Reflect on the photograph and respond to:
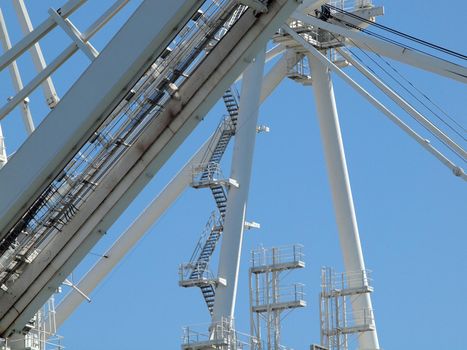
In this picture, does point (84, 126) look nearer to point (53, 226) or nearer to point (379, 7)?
point (53, 226)

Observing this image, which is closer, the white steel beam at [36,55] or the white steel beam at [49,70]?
the white steel beam at [49,70]

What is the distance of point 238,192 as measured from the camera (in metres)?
48.9

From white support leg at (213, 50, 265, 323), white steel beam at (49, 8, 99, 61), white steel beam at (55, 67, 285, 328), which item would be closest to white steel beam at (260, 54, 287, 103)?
white steel beam at (55, 67, 285, 328)

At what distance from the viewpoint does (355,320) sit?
5344 cm

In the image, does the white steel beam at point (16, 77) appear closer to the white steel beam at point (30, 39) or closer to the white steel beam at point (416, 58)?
the white steel beam at point (416, 58)

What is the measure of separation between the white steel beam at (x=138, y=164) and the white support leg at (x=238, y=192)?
1154cm

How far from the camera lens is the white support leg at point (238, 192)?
1866 inches

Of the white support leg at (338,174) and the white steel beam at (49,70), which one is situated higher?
the white support leg at (338,174)

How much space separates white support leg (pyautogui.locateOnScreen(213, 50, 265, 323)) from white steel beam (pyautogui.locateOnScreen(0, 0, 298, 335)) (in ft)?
37.9

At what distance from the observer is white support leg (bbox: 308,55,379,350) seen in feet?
178

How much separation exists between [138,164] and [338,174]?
66.1 ft

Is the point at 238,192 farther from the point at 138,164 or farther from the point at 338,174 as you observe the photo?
the point at 138,164

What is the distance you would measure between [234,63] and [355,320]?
2097cm

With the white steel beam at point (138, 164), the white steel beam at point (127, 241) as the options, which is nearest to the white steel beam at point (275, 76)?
the white steel beam at point (127, 241)
